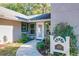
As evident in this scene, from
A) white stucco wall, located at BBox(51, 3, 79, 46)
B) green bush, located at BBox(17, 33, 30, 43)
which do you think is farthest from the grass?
white stucco wall, located at BBox(51, 3, 79, 46)

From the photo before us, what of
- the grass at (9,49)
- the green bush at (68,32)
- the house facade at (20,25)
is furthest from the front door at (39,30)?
the grass at (9,49)

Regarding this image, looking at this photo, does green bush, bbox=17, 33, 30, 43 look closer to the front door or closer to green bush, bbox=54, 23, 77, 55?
the front door

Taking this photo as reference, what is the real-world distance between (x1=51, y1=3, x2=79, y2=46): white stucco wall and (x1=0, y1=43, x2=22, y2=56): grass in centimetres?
70

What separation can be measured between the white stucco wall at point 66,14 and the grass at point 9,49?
697 mm

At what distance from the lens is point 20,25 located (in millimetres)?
2873

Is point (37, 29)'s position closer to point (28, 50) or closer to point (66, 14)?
point (28, 50)

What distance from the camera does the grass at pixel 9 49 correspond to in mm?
2922

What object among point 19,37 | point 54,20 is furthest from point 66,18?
point 19,37

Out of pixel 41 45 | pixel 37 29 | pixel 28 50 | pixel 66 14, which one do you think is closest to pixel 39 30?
pixel 37 29

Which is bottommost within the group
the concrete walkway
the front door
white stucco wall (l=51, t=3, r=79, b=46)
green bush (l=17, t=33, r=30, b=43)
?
the concrete walkway

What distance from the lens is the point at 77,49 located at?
286 centimetres

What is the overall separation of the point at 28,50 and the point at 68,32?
2.40 feet

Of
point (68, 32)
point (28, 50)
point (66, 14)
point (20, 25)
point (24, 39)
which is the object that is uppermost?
point (66, 14)

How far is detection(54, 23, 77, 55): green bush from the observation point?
112 inches
